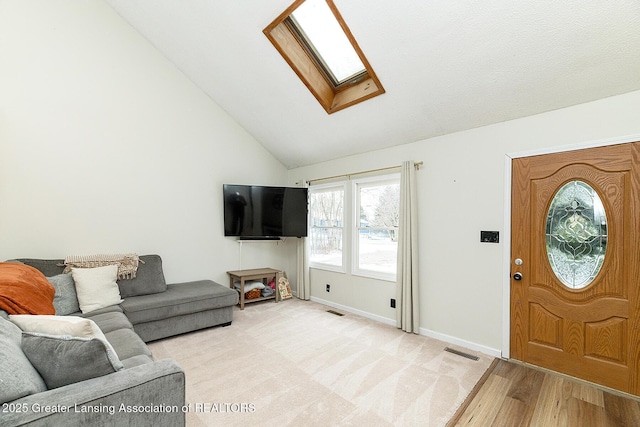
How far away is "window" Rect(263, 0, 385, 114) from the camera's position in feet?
9.29

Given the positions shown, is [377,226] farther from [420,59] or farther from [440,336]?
[420,59]

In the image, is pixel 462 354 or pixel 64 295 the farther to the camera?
pixel 462 354

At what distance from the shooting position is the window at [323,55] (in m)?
2.83

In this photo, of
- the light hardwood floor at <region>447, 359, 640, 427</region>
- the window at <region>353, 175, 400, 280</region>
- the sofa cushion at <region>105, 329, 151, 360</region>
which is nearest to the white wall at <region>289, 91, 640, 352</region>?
the window at <region>353, 175, 400, 280</region>

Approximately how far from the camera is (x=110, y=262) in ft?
10.7

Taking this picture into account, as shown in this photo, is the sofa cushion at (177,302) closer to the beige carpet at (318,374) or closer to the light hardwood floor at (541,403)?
the beige carpet at (318,374)

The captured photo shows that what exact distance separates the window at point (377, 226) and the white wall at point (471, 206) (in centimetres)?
34

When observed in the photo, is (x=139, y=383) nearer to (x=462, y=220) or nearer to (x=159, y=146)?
(x=462, y=220)

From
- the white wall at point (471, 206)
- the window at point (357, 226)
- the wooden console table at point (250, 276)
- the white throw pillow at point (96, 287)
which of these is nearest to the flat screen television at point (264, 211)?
the window at point (357, 226)

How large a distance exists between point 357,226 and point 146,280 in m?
2.88

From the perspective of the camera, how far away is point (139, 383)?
1224 millimetres

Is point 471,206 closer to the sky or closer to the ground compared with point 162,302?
closer to the sky

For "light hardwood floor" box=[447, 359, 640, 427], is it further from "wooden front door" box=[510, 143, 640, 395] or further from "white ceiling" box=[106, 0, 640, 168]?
"white ceiling" box=[106, 0, 640, 168]

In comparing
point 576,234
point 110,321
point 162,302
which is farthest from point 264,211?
point 576,234
